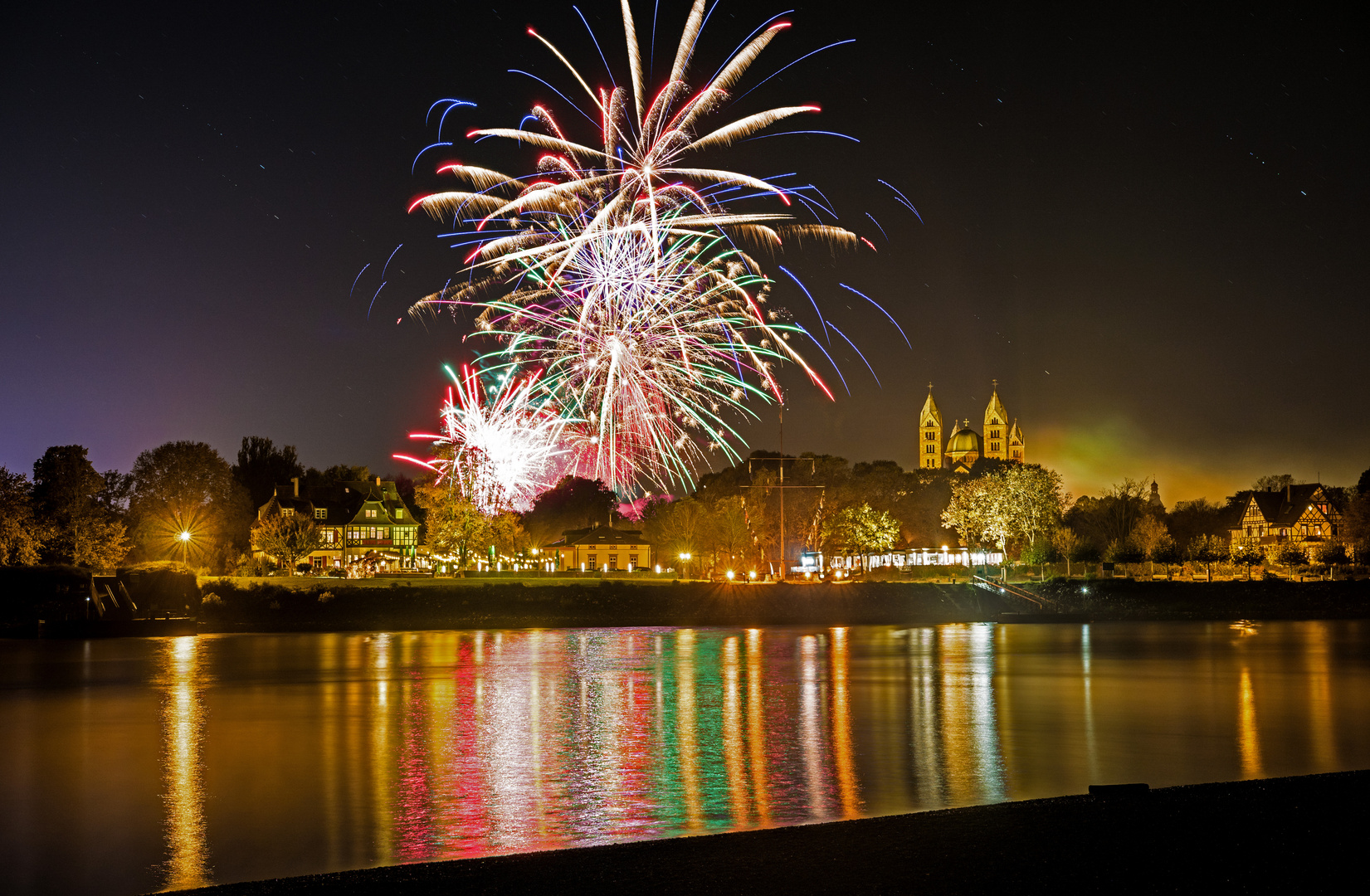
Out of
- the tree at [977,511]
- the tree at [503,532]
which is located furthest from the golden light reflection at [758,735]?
the tree at [977,511]

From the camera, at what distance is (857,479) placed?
4269 inches

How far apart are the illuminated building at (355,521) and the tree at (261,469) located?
703 cm

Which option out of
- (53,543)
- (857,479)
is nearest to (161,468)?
(53,543)

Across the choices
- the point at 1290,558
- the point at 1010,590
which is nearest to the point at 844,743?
the point at 1010,590

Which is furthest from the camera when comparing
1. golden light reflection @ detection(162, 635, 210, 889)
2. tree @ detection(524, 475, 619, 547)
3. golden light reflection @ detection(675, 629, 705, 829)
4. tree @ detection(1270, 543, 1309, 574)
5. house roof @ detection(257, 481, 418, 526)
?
tree @ detection(524, 475, 619, 547)

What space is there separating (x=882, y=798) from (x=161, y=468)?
93.6 metres

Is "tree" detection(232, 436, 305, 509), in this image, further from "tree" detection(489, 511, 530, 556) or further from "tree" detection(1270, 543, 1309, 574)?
"tree" detection(1270, 543, 1309, 574)

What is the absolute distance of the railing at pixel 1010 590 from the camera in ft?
205

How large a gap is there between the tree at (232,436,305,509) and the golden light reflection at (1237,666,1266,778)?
331ft

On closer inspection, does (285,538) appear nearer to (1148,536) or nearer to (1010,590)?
(1010,590)

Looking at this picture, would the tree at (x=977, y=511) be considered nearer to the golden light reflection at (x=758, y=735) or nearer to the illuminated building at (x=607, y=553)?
the illuminated building at (x=607, y=553)

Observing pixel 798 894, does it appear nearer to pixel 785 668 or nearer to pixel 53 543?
pixel 785 668

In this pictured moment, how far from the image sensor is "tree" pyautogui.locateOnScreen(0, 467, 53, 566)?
64.6 m

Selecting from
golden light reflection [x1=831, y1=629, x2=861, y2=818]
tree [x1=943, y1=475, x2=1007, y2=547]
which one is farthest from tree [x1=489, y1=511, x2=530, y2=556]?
golden light reflection [x1=831, y1=629, x2=861, y2=818]
